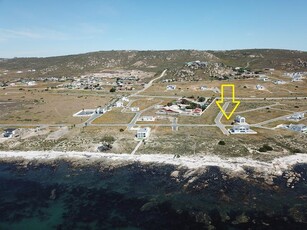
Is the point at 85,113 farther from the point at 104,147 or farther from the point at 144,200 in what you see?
the point at 144,200

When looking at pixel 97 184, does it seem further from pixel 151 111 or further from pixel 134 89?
pixel 134 89

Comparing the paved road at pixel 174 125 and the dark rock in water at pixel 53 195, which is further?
the paved road at pixel 174 125

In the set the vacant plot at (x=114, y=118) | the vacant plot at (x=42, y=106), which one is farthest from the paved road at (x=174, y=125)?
the vacant plot at (x=42, y=106)

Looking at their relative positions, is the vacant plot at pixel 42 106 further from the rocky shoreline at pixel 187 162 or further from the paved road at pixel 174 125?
the paved road at pixel 174 125

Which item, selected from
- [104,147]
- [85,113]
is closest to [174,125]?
[104,147]

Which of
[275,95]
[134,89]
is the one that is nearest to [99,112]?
[134,89]

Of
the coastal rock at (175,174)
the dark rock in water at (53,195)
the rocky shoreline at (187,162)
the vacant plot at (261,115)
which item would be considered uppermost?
the vacant plot at (261,115)
